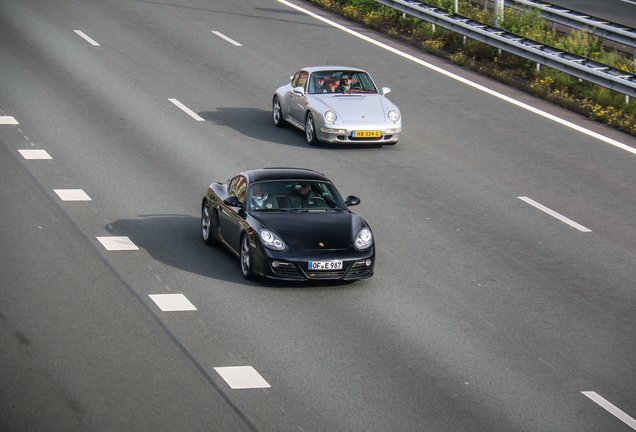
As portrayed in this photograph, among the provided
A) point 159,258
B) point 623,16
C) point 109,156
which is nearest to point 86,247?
point 159,258

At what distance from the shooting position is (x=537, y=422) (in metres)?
8.72

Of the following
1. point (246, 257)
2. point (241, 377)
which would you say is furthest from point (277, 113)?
point (241, 377)

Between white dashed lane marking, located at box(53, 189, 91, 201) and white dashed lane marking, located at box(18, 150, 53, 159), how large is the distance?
2.14 m

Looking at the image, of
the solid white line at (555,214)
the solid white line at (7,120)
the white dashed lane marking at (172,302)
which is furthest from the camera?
the solid white line at (7,120)

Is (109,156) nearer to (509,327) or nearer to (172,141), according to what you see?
(172,141)

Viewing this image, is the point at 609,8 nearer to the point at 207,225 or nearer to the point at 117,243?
the point at 207,225

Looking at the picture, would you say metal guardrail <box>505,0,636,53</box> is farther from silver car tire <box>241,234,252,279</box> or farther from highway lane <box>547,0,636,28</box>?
silver car tire <box>241,234,252,279</box>

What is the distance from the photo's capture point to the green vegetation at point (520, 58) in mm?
22984

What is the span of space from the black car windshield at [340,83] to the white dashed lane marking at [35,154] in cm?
582

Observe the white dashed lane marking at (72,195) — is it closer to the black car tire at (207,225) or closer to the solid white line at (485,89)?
the black car tire at (207,225)

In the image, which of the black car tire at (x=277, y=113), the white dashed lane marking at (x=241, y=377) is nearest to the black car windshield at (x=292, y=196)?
the white dashed lane marking at (x=241, y=377)

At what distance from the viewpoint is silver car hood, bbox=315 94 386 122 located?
1992 centimetres

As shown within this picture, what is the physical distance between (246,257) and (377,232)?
2935mm

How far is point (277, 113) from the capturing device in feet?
71.9
